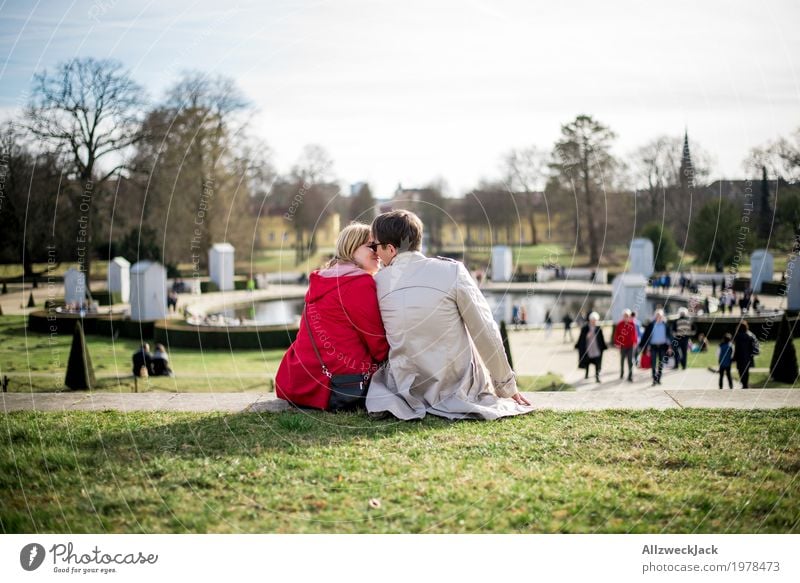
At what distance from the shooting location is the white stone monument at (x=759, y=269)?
2890cm

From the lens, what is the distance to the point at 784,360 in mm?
12805

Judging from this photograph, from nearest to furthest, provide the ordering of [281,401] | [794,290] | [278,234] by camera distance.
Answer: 1. [281,401]
2. [794,290]
3. [278,234]

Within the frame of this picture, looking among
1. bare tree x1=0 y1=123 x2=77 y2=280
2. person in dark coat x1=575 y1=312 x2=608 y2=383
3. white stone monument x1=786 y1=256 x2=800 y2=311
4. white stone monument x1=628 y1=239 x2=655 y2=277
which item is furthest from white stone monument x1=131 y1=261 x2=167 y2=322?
white stone monument x1=628 y1=239 x2=655 y2=277

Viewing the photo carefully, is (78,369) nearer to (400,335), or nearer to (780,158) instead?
(400,335)

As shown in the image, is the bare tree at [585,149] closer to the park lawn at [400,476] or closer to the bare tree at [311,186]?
the bare tree at [311,186]

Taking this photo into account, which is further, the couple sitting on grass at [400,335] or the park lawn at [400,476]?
the couple sitting on grass at [400,335]

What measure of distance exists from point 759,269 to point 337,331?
88.7ft

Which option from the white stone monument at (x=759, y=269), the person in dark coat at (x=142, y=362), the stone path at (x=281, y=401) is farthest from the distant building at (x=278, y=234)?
the stone path at (x=281, y=401)

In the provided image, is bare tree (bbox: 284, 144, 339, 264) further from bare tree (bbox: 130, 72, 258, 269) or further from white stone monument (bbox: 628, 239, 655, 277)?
white stone monument (bbox: 628, 239, 655, 277)

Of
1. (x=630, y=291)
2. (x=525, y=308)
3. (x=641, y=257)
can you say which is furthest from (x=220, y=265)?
(x=630, y=291)

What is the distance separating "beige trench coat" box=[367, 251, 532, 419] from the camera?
20.8 ft

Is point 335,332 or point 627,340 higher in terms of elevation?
point 335,332

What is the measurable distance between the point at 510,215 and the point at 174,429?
40.1 m

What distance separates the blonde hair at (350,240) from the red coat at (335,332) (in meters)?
0.13
